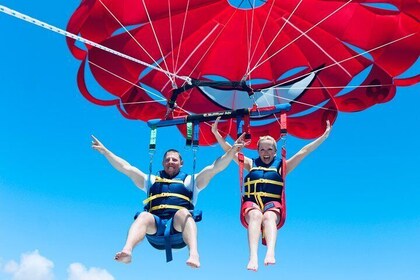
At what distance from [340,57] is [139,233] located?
165 inches

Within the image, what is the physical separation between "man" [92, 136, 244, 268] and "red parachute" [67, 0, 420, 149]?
5.67ft

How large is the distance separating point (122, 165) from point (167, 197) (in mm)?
694

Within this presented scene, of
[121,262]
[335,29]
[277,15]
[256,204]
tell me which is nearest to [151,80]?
[277,15]

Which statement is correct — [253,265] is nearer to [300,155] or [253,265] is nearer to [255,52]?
[300,155]

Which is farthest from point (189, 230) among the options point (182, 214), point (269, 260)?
point (269, 260)

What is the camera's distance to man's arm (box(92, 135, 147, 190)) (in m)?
6.32

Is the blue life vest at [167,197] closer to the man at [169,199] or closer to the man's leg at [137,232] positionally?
the man at [169,199]

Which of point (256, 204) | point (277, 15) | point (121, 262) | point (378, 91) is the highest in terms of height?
point (277, 15)

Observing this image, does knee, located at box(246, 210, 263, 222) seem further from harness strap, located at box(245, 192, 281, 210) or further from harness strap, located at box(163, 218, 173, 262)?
harness strap, located at box(163, 218, 173, 262)

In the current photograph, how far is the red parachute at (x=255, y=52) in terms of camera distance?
786 centimetres

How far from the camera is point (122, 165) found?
250 inches

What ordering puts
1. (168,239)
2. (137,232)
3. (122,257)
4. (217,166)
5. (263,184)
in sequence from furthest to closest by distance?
(263,184) < (217,166) < (168,239) < (137,232) < (122,257)

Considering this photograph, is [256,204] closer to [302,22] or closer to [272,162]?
[272,162]

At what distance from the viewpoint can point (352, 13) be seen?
26.1 feet
